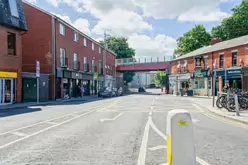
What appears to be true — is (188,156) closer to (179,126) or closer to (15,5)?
(179,126)

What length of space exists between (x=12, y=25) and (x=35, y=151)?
17.9 m

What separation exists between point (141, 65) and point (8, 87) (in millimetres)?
34980

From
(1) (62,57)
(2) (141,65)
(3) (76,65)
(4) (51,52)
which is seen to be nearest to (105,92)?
(3) (76,65)

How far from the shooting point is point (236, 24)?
41.7 meters

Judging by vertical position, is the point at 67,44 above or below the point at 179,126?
above

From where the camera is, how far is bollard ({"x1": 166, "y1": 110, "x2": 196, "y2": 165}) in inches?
120

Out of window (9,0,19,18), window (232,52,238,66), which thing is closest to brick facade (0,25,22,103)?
window (9,0,19,18)

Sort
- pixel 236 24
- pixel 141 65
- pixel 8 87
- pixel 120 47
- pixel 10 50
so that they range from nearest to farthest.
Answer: pixel 8 87 → pixel 10 50 → pixel 236 24 → pixel 141 65 → pixel 120 47

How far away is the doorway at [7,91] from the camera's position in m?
18.9

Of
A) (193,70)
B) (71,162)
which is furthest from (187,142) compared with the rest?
(193,70)

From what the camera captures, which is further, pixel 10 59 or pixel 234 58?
pixel 234 58

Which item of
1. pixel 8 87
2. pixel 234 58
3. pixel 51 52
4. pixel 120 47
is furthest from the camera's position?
pixel 120 47

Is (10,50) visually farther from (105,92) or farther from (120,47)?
(120,47)

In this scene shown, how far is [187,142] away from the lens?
10.1ft
